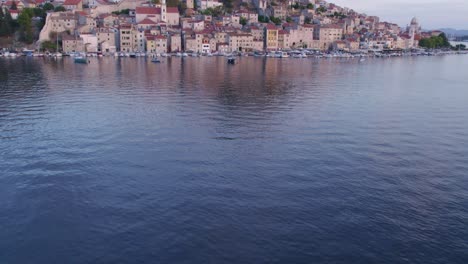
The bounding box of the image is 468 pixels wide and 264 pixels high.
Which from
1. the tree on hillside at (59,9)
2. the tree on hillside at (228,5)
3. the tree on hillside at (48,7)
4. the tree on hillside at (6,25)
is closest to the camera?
the tree on hillside at (6,25)

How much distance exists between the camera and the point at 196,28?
94.8 m

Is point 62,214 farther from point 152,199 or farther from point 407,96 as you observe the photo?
point 407,96

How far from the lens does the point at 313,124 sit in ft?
81.4

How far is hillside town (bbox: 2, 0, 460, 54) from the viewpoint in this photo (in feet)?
273

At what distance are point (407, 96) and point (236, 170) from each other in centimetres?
2677

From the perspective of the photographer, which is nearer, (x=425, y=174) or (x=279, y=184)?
(x=279, y=184)

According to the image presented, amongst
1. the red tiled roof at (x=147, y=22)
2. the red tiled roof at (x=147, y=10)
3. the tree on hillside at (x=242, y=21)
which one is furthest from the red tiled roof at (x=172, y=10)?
the tree on hillside at (x=242, y=21)

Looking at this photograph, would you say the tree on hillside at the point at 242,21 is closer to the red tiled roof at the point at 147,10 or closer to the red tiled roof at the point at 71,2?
the red tiled roof at the point at 147,10

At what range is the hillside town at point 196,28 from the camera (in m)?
83.1

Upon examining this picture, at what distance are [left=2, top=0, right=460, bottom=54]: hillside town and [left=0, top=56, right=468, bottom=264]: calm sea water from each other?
183ft

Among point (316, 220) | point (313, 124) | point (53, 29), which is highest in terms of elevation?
point (53, 29)

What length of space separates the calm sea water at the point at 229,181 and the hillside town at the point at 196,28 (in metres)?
55.7

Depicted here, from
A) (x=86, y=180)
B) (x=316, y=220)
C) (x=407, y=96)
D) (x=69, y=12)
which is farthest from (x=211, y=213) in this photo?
(x=69, y=12)

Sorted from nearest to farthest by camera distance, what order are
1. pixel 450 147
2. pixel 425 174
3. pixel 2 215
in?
pixel 2 215
pixel 425 174
pixel 450 147
